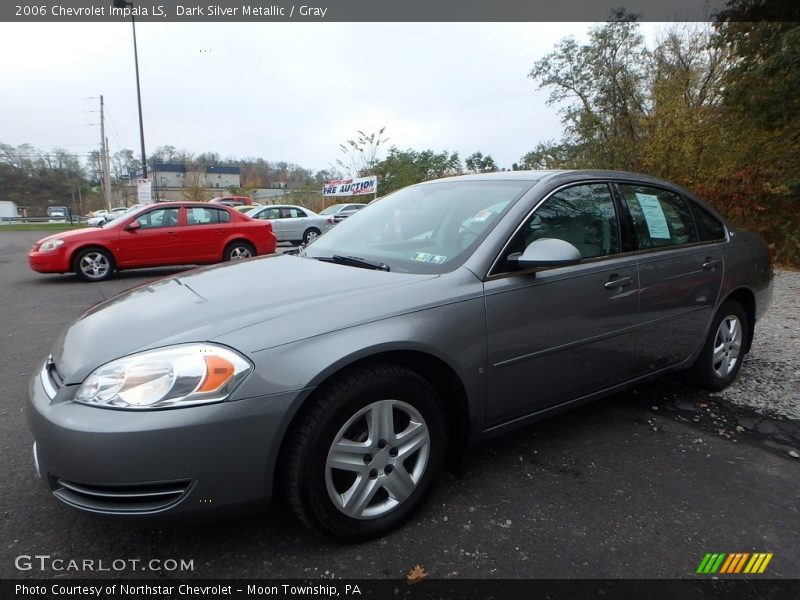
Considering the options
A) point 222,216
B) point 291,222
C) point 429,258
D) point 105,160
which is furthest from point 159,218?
point 105,160

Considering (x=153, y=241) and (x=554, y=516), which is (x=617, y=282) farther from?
(x=153, y=241)

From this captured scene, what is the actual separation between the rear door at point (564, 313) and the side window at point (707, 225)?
0.96 m

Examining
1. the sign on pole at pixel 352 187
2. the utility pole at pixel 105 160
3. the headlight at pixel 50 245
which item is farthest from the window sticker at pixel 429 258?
the utility pole at pixel 105 160

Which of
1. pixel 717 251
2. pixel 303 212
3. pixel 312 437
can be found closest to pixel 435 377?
pixel 312 437

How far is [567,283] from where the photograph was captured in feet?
8.58

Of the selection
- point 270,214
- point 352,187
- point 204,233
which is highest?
point 352,187

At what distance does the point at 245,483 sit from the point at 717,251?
340cm

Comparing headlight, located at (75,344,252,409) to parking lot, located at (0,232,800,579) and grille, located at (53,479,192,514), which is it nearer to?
grille, located at (53,479,192,514)

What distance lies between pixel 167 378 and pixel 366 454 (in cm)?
80

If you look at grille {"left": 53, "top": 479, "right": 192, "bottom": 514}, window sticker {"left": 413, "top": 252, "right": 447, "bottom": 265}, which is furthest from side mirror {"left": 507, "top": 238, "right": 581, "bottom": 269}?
grille {"left": 53, "top": 479, "right": 192, "bottom": 514}

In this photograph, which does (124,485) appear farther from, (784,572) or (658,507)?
(784,572)

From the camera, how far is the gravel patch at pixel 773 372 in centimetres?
354

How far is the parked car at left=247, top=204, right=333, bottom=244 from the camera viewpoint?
53.5 ft

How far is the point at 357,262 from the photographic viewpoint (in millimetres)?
2691
